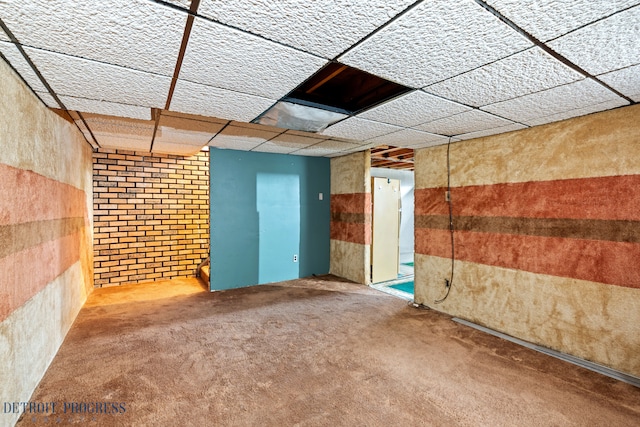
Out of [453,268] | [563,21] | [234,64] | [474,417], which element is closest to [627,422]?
[474,417]

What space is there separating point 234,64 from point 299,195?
386 cm

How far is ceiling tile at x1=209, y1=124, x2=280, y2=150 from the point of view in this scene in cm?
355

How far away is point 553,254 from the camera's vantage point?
2777 millimetres

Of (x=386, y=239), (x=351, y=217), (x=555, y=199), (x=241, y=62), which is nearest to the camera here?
(x=241, y=62)

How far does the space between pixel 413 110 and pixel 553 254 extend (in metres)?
1.92

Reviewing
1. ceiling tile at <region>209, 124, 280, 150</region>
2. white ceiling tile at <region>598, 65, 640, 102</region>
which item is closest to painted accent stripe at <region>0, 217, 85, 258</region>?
ceiling tile at <region>209, 124, 280, 150</region>

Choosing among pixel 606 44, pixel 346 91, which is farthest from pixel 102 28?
pixel 606 44

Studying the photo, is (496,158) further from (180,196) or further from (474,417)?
(180,196)

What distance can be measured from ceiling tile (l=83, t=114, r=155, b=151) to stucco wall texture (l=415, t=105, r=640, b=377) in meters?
3.64

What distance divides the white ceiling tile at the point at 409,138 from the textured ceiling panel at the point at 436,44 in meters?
1.40

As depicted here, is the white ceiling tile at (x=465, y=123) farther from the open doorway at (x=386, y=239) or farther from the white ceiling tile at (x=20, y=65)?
the white ceiling tile at (x=20, y=65)

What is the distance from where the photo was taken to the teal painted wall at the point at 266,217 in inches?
188

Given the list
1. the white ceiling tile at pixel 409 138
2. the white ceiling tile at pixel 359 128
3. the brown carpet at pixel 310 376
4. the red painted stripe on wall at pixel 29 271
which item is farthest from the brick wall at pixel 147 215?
the white ceiling tile at pixel 409 138

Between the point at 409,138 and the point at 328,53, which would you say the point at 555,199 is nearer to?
the point at 409,138
